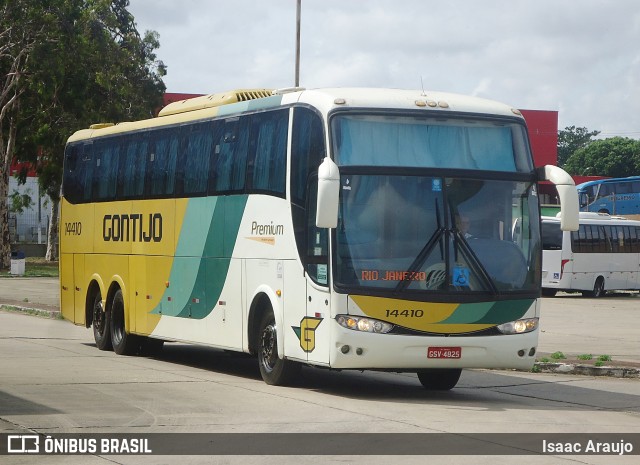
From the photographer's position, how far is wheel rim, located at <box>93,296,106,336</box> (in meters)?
21.3

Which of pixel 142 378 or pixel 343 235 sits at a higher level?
pixel 343 235

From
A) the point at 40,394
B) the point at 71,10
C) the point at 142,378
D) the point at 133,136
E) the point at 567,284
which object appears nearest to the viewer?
the point at 40,394

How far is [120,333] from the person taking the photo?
67.6ft

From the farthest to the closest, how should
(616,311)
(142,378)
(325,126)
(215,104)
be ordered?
(616,311)
(215,104)
(142,378)
(325,126)

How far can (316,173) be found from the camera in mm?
14500

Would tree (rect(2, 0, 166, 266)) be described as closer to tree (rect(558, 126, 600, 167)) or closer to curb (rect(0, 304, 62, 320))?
curb (rect(0, 304, 62, 320))

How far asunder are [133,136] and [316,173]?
6.62m

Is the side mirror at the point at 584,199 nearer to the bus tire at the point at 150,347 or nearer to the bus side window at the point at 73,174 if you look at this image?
the bus side window at the point at 73,174

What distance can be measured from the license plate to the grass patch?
1604 inches

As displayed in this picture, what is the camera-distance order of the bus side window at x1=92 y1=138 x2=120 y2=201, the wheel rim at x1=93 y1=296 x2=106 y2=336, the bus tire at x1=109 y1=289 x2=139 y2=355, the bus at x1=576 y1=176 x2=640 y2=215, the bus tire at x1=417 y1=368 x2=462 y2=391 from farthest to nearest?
the bus at x1=576 y1=176 x2=640 y2=215
the wheel rim at x1=93 y1=296 x2=106 y2=336
the bus side window at x1=92 y1=138 x2=120 y2=201
the bus tire at x1=109 y1=289 x2=139 y2=355
the bus tire at x1=417 y1=368 x2=462 y2=391

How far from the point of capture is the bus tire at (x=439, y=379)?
1580 cm

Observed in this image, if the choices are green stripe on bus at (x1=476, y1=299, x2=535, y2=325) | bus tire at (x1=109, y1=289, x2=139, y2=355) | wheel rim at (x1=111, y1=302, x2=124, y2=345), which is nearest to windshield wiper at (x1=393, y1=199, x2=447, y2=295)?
green stripe on bus at (x1=476, y1=299, x2=535, y2=325)

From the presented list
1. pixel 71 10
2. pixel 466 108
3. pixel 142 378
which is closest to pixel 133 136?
pixel 142 378

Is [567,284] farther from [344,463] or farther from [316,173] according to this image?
[344,463]
